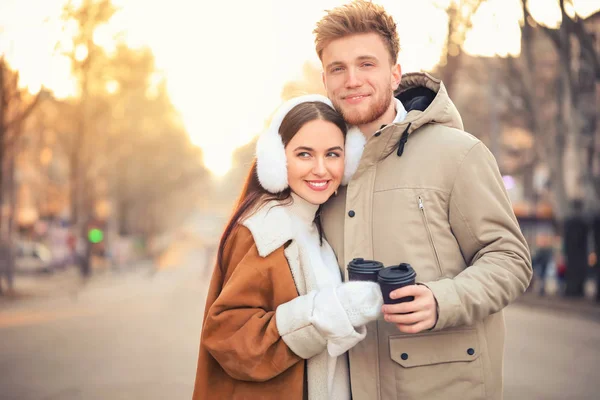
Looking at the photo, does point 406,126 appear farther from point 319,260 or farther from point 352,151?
point 319,260

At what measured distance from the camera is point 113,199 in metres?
39.6

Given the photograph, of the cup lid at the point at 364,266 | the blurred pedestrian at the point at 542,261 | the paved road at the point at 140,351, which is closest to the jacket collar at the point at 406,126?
the cup lid at the point at 364,266

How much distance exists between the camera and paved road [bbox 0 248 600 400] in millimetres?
7660

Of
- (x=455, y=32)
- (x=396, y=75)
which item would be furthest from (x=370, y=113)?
(x=455, y=32)

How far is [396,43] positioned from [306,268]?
1215mm

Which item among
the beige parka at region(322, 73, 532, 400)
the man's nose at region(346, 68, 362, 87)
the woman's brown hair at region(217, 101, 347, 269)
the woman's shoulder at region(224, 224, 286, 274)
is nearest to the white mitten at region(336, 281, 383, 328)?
the beige parka at region(322, 73, 532, 400)

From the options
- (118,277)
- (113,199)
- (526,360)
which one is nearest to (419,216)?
(526,360)

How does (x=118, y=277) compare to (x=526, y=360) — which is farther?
(x=118, y=277)

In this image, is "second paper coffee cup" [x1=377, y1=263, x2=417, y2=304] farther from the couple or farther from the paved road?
the paved road

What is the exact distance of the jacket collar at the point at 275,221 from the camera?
8.83 feet

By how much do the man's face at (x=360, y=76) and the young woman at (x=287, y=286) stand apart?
0.29ft

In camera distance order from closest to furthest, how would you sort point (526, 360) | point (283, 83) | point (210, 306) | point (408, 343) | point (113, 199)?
point (408, 343), point (210, 306), point (526, 360), point (283, 83), point (113, 199)

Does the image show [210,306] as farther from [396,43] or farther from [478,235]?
[396,43]

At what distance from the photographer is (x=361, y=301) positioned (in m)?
2.43
